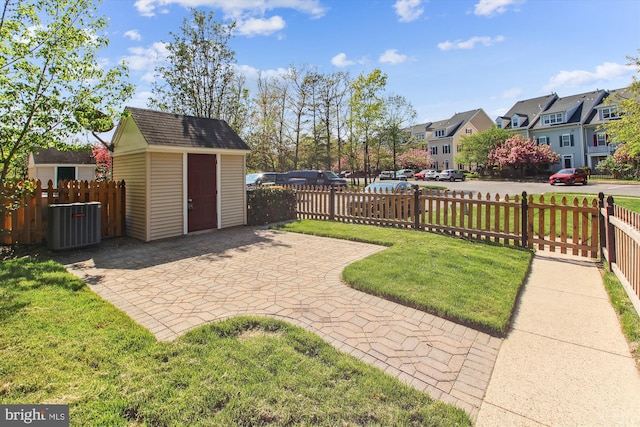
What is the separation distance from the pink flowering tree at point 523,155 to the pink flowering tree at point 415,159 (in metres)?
12.7

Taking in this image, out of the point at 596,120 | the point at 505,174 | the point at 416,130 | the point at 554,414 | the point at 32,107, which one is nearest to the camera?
the point at 554,414

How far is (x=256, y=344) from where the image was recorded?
132 inches

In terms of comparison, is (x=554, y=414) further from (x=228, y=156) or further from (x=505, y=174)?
(x=505, y=174)

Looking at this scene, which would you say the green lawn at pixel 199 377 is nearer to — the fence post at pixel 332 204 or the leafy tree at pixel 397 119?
the fence post at pixel 332 204

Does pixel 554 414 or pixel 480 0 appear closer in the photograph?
pixel 554 414

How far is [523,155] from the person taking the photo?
39250 mm

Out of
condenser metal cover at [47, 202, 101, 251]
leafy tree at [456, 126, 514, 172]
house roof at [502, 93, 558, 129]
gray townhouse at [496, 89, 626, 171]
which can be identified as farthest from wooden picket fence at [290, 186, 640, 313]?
house roof at [502, 93, 558, 129]

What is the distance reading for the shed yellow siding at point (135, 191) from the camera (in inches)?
354

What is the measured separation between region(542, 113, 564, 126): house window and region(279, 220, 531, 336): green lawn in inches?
1878

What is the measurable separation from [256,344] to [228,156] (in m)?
8.28

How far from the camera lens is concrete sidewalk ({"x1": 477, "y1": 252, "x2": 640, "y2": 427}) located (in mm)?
2527

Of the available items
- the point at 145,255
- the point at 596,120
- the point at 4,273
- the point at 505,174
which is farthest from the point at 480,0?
the point at 596,120

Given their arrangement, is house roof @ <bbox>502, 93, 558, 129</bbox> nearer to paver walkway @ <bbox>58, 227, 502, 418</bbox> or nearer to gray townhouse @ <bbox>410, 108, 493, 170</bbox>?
gray townhouse @ <bbox>410, 108, 493, 170</bbox>

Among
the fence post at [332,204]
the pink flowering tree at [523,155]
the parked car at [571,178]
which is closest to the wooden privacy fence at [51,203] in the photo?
the fence post at [332,204]
